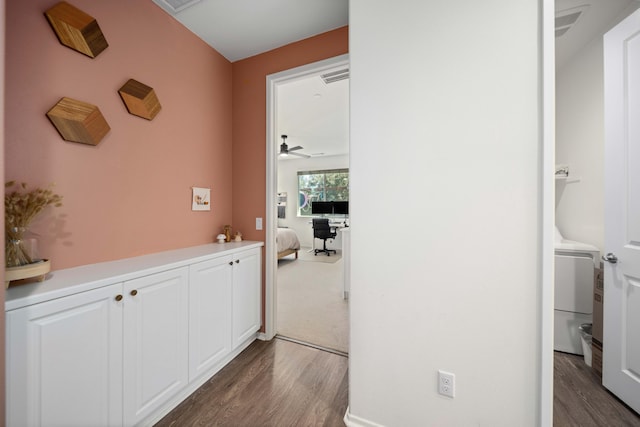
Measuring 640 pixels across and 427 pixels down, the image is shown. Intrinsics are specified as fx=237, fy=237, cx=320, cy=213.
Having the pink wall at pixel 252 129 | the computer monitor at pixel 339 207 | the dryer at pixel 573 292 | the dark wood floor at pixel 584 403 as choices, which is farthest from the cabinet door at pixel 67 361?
the computer monitor at pixel 339 207

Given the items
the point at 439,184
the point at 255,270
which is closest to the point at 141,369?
the point at 255,270

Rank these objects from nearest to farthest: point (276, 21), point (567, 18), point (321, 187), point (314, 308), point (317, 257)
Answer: point (567, 18)
point (276, 21)
point (314, 308)
point (317, 257)
point (321, 187)

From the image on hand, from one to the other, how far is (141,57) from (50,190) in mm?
1084

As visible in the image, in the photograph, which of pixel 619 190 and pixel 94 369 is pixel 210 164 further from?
pixel 619 190

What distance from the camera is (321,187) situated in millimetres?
7488

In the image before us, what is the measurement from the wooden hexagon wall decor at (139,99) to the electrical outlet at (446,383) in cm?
241

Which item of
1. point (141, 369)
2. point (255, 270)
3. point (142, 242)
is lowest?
point (141, 369)

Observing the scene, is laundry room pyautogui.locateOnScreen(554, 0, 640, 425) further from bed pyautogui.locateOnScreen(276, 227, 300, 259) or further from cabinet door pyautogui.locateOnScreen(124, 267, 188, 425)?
bed pyautogui.locateOnScreen(276, 227, 300, 259)

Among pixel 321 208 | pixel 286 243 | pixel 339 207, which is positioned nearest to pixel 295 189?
pixel 321 208

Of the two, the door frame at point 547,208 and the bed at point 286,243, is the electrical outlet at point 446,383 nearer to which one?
the door frame at point 547,208

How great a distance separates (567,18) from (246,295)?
3.36m

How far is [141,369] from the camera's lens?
50.6 inches

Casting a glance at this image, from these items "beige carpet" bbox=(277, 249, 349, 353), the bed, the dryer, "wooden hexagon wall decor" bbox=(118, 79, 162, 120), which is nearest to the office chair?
the bed

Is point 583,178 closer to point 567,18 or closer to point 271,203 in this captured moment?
point 567,18
